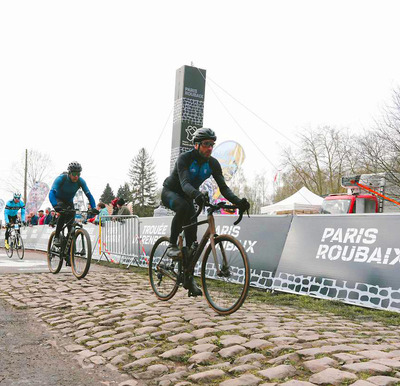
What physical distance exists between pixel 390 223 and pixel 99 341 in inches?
154

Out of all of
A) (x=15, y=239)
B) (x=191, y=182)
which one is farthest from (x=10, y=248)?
(x=191, y=182)

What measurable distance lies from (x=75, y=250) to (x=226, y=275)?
185 inches

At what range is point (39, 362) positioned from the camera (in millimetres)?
3844

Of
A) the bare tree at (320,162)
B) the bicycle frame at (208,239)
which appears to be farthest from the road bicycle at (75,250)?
the bare tree at (320,162)

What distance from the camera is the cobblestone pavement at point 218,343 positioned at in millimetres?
3158

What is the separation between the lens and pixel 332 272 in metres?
6.39

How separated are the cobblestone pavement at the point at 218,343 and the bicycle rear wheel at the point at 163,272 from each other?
16cm

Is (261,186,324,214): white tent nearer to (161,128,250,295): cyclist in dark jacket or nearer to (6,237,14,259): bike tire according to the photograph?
(6,237,14,259): bike tire

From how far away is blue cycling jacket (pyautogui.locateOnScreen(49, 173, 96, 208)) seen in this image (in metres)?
8.93

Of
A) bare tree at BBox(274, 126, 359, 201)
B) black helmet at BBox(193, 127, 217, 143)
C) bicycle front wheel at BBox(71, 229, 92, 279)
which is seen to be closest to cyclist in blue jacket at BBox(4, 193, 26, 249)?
bicycle front wheel at BBox(71, 229, 92, 279)

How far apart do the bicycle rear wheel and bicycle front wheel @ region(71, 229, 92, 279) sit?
2.23 m

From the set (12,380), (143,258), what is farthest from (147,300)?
(143,258)

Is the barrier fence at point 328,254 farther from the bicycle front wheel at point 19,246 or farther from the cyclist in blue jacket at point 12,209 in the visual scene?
the cyclist in blue jacket at point 12,209

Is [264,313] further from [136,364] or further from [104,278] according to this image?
[104,278]
